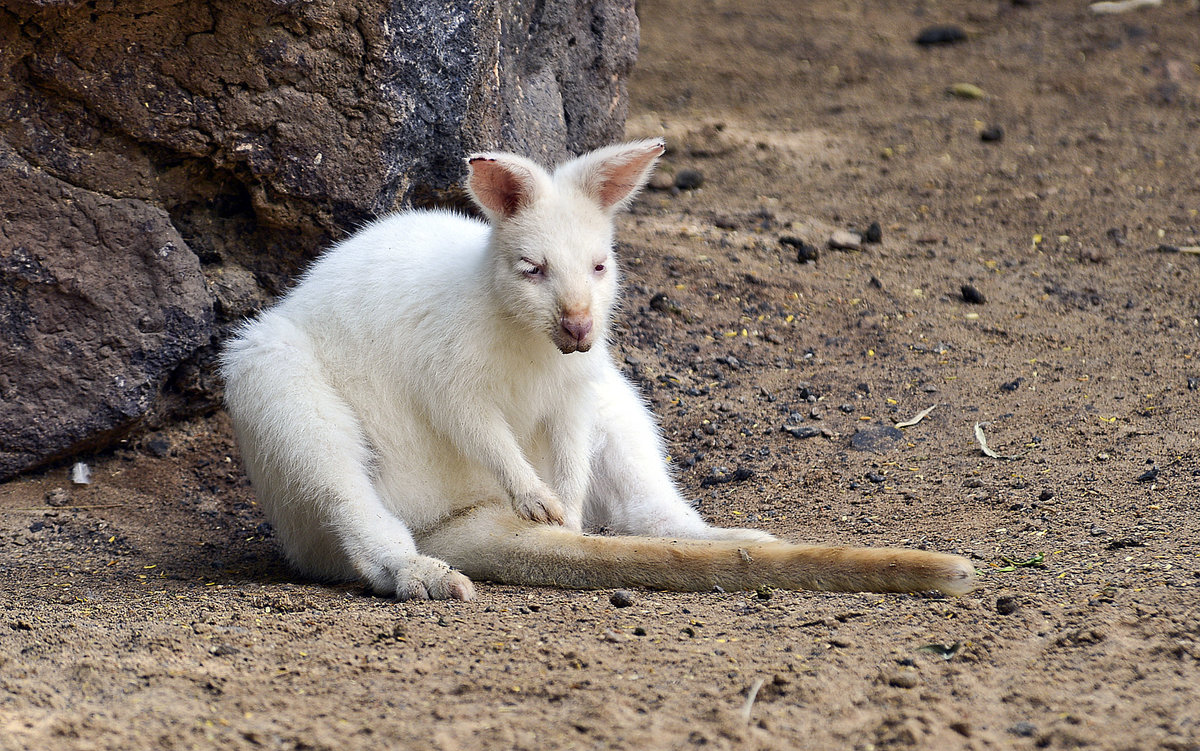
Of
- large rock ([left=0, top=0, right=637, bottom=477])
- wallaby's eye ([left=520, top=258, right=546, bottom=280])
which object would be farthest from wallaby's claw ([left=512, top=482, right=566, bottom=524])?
large rock ([left=0, top=0, right=637, bottom=477])

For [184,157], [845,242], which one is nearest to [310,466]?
[184,157]

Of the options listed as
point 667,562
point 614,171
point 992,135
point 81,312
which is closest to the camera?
point 667,562

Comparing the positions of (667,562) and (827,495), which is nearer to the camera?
(667,562)

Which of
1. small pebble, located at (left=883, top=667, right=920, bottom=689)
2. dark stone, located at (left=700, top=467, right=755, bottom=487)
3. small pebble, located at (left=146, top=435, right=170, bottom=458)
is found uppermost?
small pebble, located at (left=883, top=667, right=920, bottom=689)

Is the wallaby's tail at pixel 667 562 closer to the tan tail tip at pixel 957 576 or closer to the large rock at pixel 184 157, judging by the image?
the tan tail tip at pixel 957 576

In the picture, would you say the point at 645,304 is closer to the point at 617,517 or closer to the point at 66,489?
the point at 617,517

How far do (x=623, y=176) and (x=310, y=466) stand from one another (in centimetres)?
139

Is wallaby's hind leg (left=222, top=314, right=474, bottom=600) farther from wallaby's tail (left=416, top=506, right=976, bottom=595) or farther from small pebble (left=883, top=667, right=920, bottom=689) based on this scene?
small pebble (left=883, top=667, right=920, bottom=689)

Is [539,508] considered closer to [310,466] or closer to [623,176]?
[310,466]

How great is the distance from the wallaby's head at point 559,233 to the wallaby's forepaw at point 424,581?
775 mm

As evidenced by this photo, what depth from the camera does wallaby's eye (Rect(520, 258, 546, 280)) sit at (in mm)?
3729

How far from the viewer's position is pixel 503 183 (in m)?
3.81

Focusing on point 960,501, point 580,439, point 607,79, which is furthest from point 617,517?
point 607,79

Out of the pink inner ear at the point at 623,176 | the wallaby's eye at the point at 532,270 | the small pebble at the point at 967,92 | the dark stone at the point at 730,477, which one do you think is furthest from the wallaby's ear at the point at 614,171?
the small pebble at the point at 967,92
